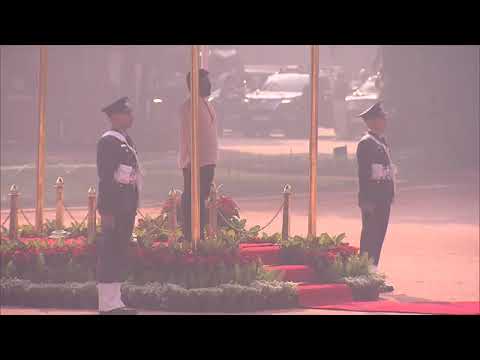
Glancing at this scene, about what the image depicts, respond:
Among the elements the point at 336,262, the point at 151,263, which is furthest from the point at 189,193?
the point at 336,262

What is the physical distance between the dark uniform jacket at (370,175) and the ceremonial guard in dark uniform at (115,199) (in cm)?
273

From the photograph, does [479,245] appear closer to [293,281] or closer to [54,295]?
[293,281]

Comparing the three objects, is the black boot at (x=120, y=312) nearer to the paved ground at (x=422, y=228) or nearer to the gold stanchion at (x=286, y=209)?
the paved ground at (x=422, y=228)

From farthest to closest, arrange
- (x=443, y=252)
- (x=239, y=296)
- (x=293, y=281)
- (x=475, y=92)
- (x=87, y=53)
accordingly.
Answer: (x=87, y=53) < (x=475, y=92) < (x=443, y=252) < (x=293, y=281) < (x=239, y=296)

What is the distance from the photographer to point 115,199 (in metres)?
11.5

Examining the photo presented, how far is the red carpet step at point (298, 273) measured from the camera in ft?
41.5

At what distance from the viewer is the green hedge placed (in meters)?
11.8

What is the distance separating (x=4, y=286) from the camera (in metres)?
12.1

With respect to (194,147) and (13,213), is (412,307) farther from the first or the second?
(13,213)

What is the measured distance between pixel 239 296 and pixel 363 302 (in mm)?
1318

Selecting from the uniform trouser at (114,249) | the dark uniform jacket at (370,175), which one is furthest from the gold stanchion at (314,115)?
the uniform trouser at (114,249)

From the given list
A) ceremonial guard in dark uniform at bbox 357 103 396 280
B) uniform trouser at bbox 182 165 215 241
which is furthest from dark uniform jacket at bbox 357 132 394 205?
uniform trouser at bbox 182 165 215 241

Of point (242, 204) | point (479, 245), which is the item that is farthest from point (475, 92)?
point (479, 245)

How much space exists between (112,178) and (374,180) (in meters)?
3.16
